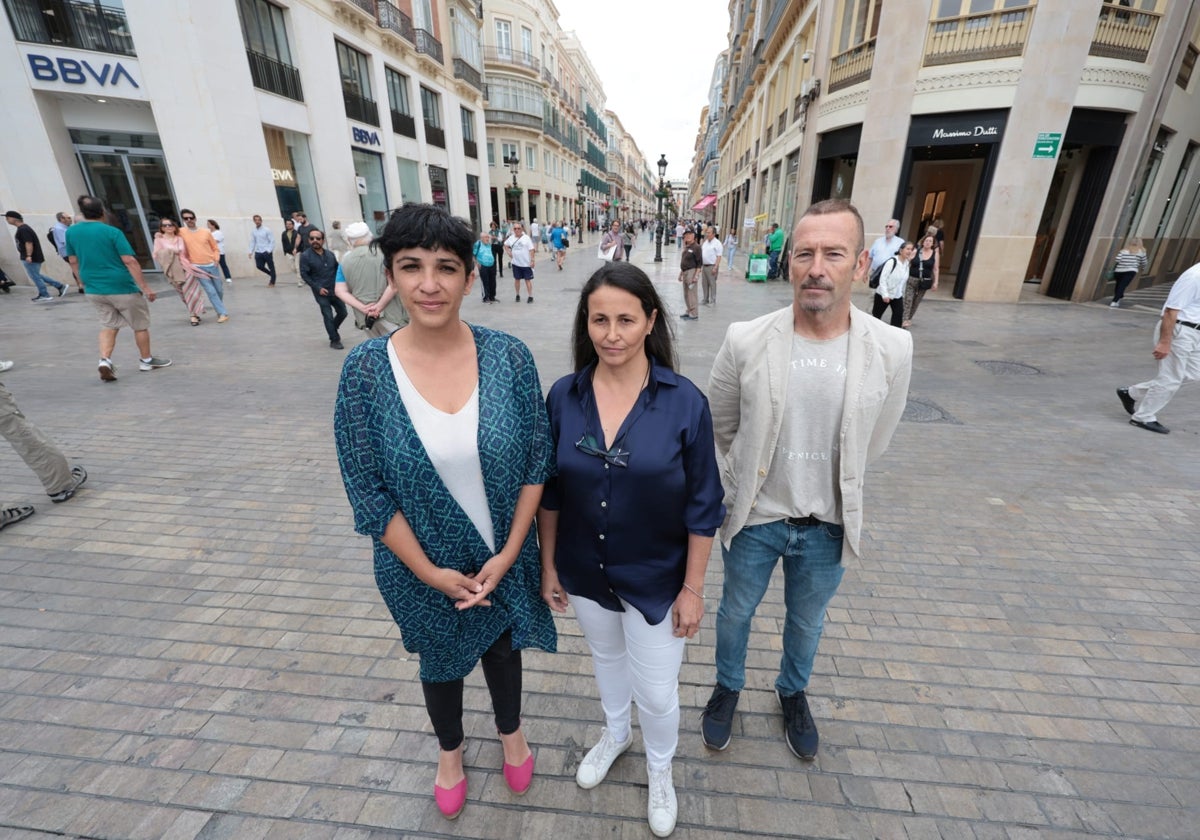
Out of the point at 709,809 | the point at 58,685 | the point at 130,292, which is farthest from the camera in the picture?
the point at 130,292

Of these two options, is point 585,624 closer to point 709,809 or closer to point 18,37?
point 709,809

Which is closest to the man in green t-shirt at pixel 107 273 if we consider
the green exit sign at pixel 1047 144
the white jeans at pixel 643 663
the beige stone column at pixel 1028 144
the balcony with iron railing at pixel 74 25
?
the white jeans at pixel 643 663

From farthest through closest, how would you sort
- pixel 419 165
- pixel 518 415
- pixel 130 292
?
pixel 419 165 < pixel 130 292 < pixel 518 415

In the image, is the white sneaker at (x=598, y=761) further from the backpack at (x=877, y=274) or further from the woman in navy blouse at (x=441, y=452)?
the backpack at (x=877, y=274)

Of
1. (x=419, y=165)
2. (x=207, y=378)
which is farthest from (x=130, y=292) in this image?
(x=419, y=165)

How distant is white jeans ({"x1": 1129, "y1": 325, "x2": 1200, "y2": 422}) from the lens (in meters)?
5.30

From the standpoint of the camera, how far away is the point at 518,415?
1.69 metres

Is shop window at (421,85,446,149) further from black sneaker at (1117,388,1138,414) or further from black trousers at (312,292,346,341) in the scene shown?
black sneaker at (1117,388,1138,414)

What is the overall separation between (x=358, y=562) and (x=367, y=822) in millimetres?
1746

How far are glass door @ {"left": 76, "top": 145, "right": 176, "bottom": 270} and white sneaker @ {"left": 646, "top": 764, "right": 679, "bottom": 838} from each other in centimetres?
1930

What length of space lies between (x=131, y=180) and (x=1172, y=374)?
23032mm

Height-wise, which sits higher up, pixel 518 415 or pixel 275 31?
pixel 275 31

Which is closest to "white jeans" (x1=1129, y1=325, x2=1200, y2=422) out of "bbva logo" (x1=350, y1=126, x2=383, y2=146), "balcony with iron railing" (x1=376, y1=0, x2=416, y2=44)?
"bbva logo" (x1=350, y1=126, x2=383, y2=146)

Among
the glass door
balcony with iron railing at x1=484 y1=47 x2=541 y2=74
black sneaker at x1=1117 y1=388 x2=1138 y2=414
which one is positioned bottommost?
black sneaker at x1=1117 y1=388 x2=1138 y2=414
